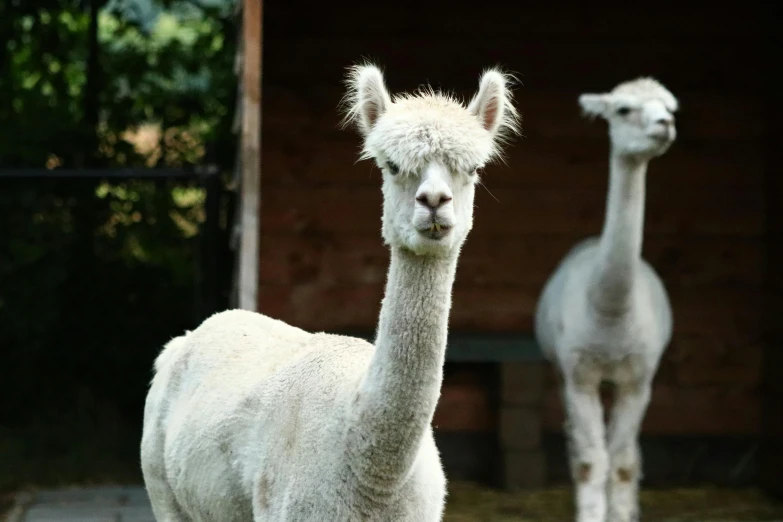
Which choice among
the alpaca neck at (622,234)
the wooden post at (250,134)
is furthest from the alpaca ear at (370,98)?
the alpaca neck at (622,234)

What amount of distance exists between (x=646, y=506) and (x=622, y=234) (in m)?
1.96

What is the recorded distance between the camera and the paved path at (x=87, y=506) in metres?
6.41

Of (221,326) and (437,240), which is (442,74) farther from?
(437,240)

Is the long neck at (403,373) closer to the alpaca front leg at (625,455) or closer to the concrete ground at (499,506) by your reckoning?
the alpaca front leg at (625,455)

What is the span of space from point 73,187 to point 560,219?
288 cm

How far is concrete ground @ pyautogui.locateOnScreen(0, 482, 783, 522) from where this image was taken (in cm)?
652

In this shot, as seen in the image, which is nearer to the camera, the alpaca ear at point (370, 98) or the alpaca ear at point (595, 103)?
the alpaca ear at point (370, 98)

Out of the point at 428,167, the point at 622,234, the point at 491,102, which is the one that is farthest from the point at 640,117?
the point at 428,167

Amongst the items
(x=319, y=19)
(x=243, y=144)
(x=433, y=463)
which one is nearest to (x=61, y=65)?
(x=319, y=19)

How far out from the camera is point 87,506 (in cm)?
665

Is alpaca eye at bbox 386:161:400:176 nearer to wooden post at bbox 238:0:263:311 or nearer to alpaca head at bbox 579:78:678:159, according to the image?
wooden post at bbox 238:0:263:311

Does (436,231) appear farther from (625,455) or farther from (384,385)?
(625,455)

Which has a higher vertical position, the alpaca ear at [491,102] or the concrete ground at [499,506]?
the alpaca ear at [491,102]

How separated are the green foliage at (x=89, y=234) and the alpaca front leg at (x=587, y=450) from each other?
2.19m
